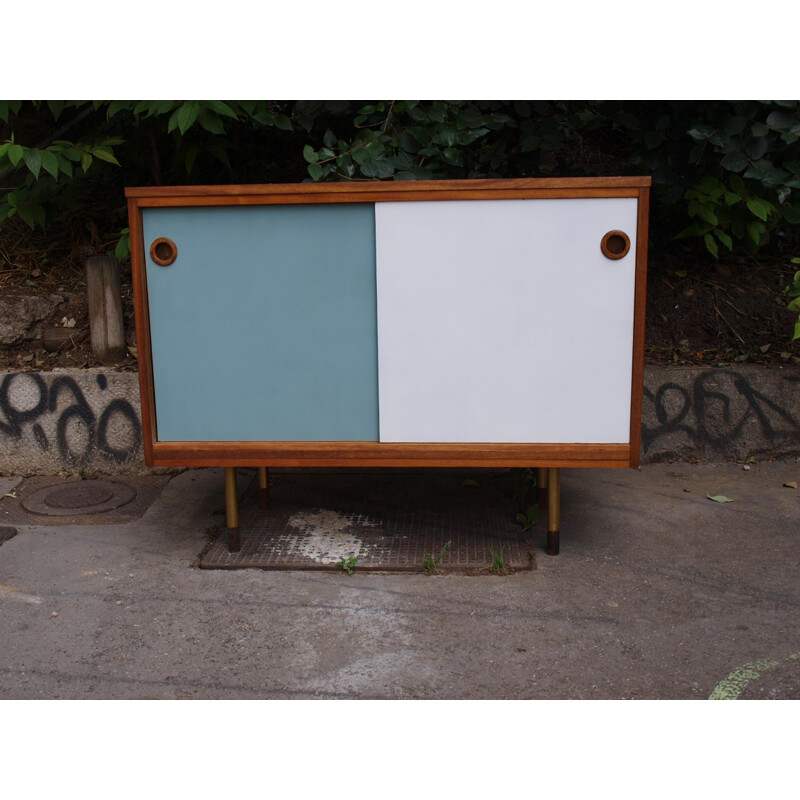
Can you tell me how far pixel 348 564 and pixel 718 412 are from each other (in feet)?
8.38

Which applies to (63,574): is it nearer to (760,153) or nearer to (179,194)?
(179,194)

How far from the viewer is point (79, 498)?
4.62 meters

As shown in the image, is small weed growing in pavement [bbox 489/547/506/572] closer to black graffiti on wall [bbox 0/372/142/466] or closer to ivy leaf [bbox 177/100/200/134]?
black graffiti on wall [bbox 0/372/142/466]

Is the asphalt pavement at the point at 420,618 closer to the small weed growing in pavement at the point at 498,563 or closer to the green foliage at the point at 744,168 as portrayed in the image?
the small weed growing in pavement at the point at 498,563

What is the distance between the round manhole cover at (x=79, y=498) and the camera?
4469mm

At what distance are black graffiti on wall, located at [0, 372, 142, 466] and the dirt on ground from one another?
188 mm

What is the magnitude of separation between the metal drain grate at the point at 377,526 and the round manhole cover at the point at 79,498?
70 centimetres

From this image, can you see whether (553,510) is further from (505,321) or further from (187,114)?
(187,114)

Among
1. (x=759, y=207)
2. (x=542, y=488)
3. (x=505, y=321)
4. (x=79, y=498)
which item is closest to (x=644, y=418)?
(x=542, y=488)

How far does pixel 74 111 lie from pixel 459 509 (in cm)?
385

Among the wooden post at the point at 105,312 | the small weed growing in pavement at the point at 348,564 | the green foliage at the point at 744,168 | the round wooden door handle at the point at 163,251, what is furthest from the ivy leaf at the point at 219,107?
the green foliage at the point at 744,168

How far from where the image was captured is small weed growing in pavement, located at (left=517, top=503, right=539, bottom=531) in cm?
412

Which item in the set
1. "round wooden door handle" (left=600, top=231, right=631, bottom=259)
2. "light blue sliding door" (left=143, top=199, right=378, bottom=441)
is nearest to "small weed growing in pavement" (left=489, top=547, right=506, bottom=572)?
"light blue sliding door" (left=143, top=199, right=378, bottom=441)

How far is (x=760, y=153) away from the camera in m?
4.68
